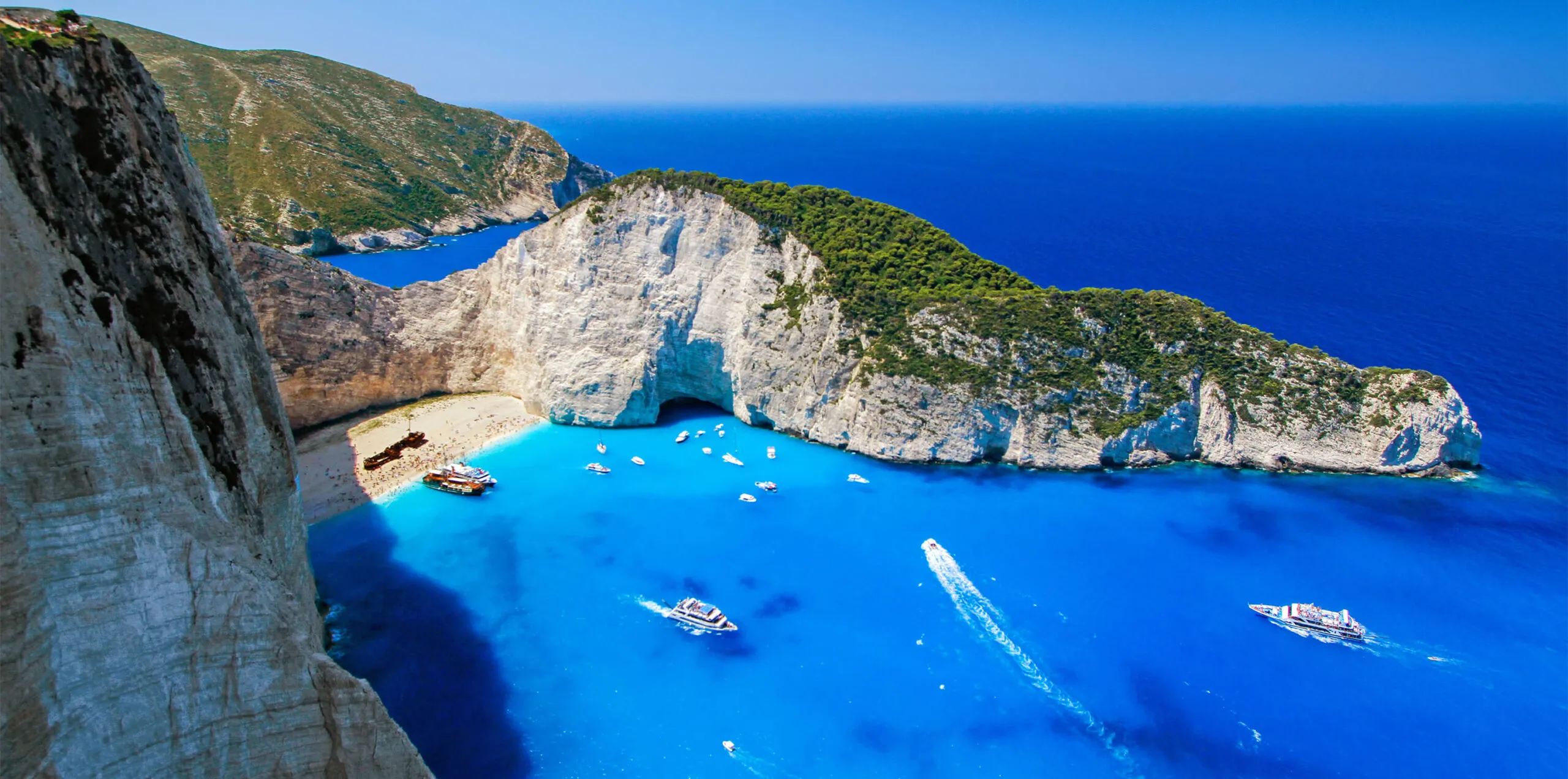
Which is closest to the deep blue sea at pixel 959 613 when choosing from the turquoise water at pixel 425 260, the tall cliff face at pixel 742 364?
the tall cliff face at pixel 742 364

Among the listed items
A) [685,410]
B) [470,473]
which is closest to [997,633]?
[685,410]

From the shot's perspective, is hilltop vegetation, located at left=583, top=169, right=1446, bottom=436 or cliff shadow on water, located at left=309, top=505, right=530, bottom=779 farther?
hilltop vegetation, located at left=583, top=169, right=1446, bottom=436

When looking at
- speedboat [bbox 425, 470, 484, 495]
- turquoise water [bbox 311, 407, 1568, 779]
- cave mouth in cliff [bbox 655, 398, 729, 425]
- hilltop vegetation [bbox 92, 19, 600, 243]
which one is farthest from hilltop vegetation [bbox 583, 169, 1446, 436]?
hilltop vegetation [bbox 92, 19, 600, 243]

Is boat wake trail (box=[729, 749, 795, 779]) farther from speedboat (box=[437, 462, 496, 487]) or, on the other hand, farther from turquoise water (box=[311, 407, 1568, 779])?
speedboat (box=[437, 462, 496, 487])

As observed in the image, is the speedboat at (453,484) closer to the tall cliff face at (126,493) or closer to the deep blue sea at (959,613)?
the deep blue sea at (959,613)

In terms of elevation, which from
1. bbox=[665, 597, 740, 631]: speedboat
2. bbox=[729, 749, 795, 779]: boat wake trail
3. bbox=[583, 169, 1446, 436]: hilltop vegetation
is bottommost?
bbox=[729, 749, 795, 779]: boat wake trail

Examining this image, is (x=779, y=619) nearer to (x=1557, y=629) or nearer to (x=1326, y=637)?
(x=1326, y=637)

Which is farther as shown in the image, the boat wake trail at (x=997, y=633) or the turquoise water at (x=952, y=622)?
the boat wake trail at (x=997, y=633)
